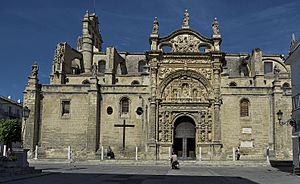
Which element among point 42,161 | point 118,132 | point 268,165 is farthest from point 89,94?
point 268,165

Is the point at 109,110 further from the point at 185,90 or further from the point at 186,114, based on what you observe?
the point at 185,90

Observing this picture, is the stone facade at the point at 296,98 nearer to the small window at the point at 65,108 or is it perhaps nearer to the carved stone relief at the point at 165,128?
the carved stone relief at the point at 165,128

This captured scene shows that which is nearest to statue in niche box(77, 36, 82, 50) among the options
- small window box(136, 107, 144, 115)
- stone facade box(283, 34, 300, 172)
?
small window box(136, 107, 144, 115)

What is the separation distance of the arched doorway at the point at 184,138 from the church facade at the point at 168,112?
9 cm

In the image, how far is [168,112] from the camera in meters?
34.9

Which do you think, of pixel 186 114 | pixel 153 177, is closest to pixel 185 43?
pixel 186 114

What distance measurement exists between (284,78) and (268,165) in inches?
603

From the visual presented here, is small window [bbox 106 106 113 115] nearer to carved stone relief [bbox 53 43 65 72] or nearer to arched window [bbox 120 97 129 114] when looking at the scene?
arched window [bbox 120 97 129 114]

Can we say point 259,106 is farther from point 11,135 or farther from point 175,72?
point 11,135

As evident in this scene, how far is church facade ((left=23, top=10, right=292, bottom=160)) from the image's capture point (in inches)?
1321

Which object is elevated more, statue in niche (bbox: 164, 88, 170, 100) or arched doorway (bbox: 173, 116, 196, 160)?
statue in niche (bbox: 164, 88, 170, 100)

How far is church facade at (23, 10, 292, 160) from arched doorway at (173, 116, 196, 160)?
0.09 m

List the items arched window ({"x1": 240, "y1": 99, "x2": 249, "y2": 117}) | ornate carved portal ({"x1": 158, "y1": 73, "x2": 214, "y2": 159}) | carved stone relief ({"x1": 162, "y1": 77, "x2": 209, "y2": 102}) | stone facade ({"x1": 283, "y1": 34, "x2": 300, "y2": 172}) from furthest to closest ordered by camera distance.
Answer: carved stone relief ({"x1": 162, "y1": 77, "x2": 209, "y2": 102}) → ornate carved portal ({"x1": 158, "y1": 73, "x2": 214, "y2": 159}) → arched window ({"x1": 240, "y1": 99, "x2": 249, "y2": 117}) → stone facade ({"x1": 283, "y1": 34, "x2": 300, "y2": 172})

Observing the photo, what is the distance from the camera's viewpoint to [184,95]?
35.6 meters
